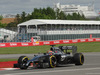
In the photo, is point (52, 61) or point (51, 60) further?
point (52, 61)

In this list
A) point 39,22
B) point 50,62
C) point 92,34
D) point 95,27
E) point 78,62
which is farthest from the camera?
point 95,27

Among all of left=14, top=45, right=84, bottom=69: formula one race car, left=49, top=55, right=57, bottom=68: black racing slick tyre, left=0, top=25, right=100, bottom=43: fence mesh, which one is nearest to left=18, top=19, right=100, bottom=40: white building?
left=0, top=25, right=100, bottom=43: fence mesh

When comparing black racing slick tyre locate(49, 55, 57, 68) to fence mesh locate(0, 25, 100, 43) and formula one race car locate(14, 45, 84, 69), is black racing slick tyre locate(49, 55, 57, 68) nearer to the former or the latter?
formula one race car locate(14, 45, 84, 69)

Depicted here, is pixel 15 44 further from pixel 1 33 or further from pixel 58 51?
pixel 58 51

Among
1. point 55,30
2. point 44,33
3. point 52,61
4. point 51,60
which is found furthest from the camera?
point 55,30

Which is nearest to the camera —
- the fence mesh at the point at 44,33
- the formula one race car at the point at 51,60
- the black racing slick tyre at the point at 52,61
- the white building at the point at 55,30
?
the formula one race car at the point at 51,60

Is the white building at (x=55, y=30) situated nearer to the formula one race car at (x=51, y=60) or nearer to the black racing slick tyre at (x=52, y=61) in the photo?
the formula one race car at (x=51, y=60)

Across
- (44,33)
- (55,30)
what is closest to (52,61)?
(44,33)

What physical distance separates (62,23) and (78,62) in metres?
52.1

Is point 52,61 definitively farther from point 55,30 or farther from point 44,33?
point 55,30

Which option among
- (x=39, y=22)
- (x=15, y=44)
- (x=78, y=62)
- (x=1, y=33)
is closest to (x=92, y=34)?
(x=39, y=22)

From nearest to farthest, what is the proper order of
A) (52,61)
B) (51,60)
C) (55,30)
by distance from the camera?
(51,60), (52,61), (55,30)

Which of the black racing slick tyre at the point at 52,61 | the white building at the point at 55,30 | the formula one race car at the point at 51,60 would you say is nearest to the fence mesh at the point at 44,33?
the white building at the point at 55,30

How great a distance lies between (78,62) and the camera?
698 inches
